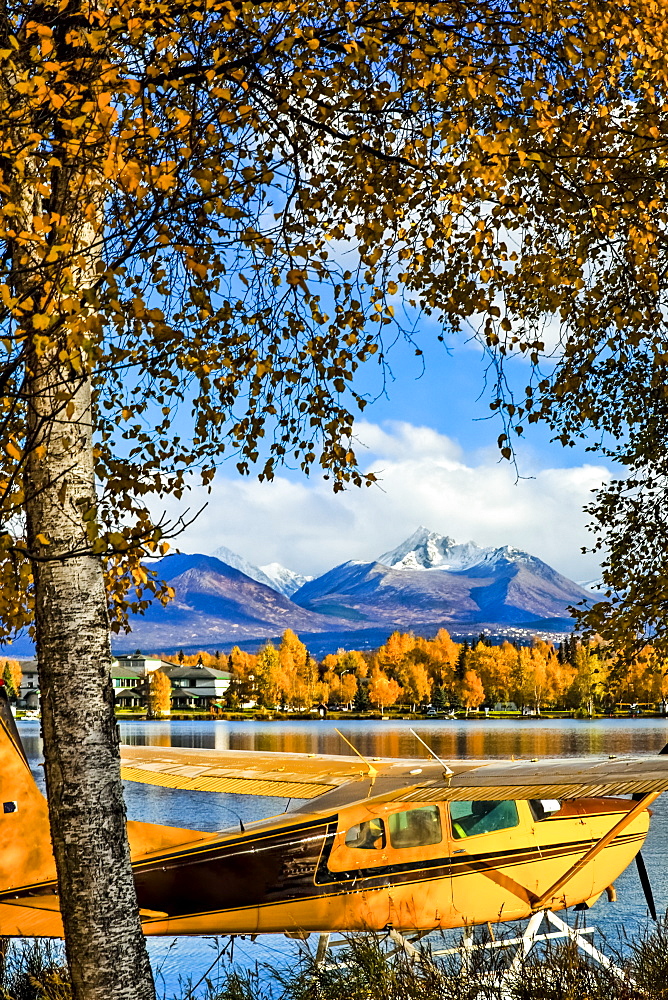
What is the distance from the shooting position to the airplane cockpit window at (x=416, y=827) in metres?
8.38

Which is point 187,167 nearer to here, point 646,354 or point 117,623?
point 117,623

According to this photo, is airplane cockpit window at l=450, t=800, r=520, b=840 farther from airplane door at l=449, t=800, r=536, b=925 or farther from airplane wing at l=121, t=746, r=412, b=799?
airplane wing at l=121, t=746, r=412, b=799

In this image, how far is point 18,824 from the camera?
7.93 m

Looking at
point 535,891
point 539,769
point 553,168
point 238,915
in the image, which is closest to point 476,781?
point 539,769

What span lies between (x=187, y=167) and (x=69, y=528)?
6.94ft

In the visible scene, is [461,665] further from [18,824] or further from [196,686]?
[18,824]

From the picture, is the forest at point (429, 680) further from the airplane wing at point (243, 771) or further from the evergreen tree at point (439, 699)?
the airplane wing at point (243, 771)

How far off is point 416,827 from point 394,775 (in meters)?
0.83

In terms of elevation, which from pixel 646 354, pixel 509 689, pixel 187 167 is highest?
pixel 646 354

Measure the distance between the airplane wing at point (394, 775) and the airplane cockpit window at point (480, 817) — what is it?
298 mm

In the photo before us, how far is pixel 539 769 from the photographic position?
29.3ft

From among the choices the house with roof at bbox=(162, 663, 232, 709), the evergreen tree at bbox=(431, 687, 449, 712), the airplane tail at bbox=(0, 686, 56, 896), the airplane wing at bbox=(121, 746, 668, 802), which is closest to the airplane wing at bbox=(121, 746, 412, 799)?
the airplane wing at bbox=(121, 746, 668, 802)

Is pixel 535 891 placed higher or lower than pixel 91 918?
lower

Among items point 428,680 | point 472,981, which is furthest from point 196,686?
point 472,981
